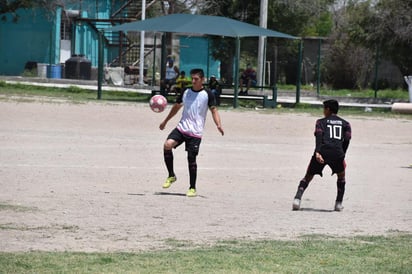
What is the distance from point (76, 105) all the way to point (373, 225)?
19.9 meters

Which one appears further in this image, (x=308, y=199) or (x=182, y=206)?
(x=308, y=199)

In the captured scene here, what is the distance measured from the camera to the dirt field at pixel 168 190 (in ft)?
34.1

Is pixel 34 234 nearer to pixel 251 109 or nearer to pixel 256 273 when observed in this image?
pixel 256 273

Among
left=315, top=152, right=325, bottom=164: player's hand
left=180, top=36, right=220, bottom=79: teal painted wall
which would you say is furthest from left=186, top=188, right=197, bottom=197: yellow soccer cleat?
left=180, top=36, right=220, bottom=79: teal painted wall

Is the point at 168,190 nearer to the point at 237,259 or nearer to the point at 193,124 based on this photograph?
the point at 193,124

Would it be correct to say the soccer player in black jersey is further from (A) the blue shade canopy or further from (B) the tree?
(B) the tree

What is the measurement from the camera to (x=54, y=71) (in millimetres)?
49438

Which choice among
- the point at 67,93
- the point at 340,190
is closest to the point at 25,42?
the point at 67,93

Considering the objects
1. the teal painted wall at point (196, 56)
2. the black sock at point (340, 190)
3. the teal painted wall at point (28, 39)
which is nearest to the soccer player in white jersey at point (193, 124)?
the black sock at point (340, 190)

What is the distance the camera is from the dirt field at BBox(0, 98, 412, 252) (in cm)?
1038

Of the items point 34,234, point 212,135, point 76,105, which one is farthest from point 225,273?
point 76,105

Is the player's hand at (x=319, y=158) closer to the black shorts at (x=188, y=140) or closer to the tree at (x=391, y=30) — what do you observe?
the black shorts at (x=188, y=140)

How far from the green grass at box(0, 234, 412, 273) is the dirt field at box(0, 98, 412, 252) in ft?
1.50

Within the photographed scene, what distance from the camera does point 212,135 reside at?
2373 centimetres
